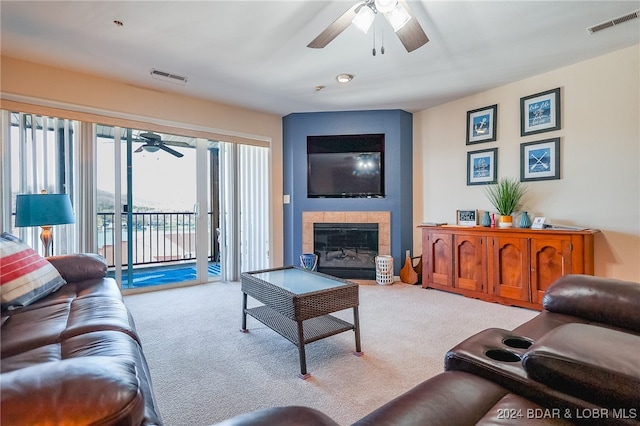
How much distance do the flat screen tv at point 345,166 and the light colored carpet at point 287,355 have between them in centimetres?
162

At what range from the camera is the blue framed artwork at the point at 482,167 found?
3.76 meters

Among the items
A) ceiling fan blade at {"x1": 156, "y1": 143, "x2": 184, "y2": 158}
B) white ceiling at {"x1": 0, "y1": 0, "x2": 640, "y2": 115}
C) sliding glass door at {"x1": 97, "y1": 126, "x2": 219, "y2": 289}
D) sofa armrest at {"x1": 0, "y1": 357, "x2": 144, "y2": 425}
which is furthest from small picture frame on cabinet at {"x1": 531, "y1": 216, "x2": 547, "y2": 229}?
ceiling fan blade at {"x1": 156, "y1": 143, "x2": 184, "y2": 158}

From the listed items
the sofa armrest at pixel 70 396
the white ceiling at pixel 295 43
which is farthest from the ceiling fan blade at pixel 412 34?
the sofa armrest at pixel 70 396

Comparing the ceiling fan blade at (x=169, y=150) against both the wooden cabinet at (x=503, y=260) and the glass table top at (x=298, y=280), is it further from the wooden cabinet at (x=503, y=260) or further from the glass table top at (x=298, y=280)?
the wooden cabinet at (x=503, y=260)

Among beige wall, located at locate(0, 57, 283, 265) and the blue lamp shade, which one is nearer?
the blue lamp shade

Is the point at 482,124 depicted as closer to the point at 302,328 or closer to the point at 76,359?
the point at 302,328

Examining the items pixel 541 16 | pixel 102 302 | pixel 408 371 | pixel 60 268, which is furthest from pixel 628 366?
pixel 60 268

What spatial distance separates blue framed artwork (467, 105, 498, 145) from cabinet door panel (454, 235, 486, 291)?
48.9 inches

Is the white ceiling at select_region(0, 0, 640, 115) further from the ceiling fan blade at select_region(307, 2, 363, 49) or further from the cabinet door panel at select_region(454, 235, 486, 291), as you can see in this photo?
the cabinet door panel at select_region(454, 235, 486, 291)

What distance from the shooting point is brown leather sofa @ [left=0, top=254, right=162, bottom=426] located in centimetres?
56

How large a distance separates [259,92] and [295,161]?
1.16 metres

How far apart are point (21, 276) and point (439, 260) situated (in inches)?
146

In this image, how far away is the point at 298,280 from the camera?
2492 mm

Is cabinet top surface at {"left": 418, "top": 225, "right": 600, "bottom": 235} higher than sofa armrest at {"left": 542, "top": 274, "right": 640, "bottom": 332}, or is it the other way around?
cabinet top surface at {"left": 418, "top": 225, "right": 600, "bottom": 235}
